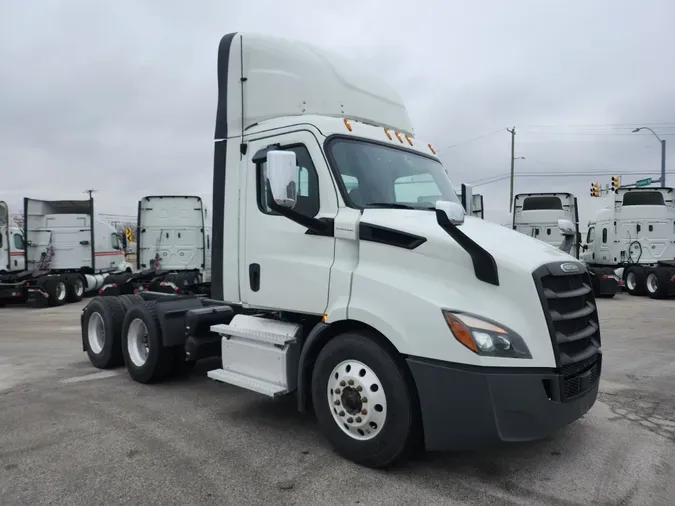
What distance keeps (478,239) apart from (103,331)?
5.53 meters

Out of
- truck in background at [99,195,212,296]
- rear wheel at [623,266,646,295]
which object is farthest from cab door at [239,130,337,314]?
rear wheel at [623,266,646,295]

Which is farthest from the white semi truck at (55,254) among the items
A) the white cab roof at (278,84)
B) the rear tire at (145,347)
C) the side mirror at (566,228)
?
the side mirror at (566,228)

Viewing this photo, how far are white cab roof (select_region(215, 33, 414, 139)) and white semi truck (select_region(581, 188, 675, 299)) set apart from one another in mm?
17303

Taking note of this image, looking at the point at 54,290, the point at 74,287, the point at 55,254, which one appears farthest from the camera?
the point at 55,254

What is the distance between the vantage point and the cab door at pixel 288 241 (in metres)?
4.31

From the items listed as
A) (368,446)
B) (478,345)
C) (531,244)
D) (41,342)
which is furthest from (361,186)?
(41,342)

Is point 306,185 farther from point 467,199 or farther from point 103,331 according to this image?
point 103,331

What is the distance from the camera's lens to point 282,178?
12.8 ft

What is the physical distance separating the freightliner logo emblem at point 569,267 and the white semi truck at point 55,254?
17.6 m

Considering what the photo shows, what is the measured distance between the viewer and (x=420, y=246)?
3.77m

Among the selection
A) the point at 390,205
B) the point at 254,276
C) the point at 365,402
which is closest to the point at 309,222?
the point at 390,205

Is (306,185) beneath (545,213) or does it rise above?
beneath

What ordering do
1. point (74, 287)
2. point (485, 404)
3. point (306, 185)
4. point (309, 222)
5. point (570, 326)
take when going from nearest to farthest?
1. point (485, 404)
2. point (570, 326)
3. point (309, 222)
4. point (306, 185)
5. point (74, 287)

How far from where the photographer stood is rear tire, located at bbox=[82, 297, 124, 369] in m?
6.94
